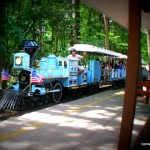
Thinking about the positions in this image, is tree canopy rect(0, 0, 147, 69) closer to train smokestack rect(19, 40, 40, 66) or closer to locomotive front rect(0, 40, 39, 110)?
train smokestack rect(19, 40, 40, 66)

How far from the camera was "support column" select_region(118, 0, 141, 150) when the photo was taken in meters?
4.62

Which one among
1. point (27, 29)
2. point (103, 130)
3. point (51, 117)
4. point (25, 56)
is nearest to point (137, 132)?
point (103, 130)

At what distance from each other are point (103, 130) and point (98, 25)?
1033 inches

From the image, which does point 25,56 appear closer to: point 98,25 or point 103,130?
point 103,130

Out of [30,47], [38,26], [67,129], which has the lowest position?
[67,129]

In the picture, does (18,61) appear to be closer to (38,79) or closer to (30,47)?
(30,47)

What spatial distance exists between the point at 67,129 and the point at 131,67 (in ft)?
9.64

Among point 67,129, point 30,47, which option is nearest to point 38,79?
point 30,47

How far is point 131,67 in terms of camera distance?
15.3 feet

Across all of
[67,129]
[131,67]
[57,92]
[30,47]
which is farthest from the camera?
[57,92]

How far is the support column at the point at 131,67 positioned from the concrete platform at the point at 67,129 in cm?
105

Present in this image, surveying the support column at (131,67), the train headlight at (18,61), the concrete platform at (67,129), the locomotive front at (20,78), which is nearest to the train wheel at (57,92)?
the locomotive front at (20,78)

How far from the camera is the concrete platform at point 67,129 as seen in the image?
574 cm

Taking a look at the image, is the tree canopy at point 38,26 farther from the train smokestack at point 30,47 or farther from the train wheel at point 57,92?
the train wheel at point 57,92
